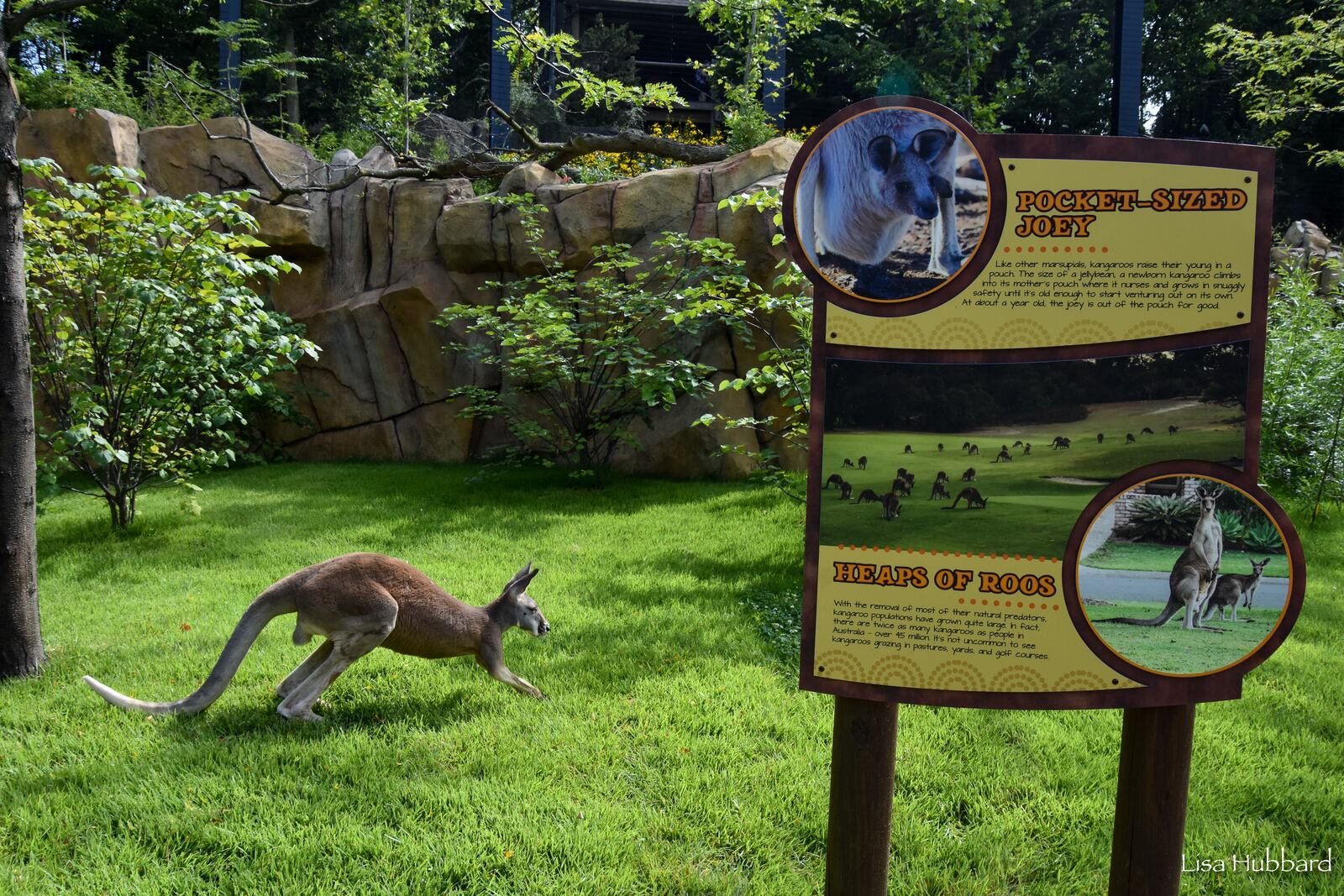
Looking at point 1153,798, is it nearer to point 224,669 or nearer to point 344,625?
point 344,625

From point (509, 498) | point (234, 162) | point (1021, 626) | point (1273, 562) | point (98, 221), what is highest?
point (234, 162)

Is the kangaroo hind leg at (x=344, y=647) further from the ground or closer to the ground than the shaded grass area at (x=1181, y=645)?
closer to the ground

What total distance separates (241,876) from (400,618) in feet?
4.47

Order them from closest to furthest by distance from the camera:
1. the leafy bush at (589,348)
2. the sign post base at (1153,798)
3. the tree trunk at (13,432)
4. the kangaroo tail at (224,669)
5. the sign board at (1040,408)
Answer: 1. the sign board at (1040,408)
2. the sign post base at (1153,798)
3. the kangaroo tail at (224,669)
4. the tree trunk at (13,432)
5. the leafy bush at (589,348)

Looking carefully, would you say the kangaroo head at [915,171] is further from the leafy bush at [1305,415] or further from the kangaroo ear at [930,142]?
the leafy bush at [1305,415]

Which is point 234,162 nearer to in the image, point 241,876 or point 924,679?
point 241,876

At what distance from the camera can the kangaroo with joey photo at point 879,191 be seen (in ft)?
7.59

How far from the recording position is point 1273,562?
7.80 feet

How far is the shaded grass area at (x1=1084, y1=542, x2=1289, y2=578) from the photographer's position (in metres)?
2.34

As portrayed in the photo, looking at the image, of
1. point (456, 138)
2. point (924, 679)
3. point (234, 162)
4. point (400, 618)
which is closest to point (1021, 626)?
point (924, 679)

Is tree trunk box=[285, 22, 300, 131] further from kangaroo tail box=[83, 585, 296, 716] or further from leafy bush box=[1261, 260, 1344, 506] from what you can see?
leafy bush box=[1261, 260, 1344, 506]

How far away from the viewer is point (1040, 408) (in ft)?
7.71

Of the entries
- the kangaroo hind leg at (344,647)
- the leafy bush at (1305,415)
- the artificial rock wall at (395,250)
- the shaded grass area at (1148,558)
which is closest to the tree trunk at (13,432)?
the kangaroo hind leg at (344,647)

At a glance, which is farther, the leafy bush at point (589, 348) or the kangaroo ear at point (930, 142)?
the leafy bush at point (589, 348)
